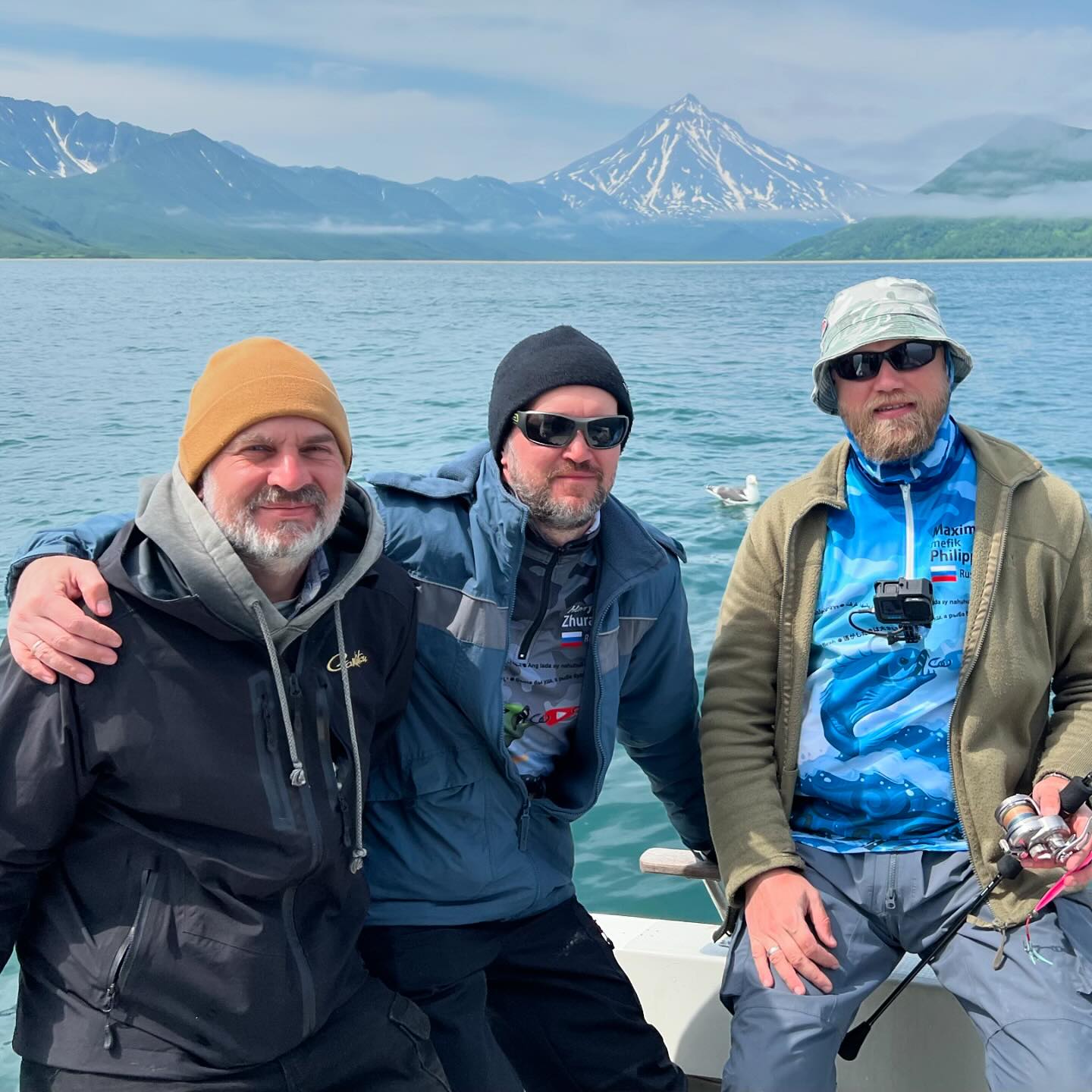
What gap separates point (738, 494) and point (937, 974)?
1290cm

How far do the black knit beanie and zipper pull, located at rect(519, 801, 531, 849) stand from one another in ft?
3.54

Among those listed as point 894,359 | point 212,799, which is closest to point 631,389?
point 894,359

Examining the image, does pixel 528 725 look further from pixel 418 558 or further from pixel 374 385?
pixel 374 385

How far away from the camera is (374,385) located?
104 feet

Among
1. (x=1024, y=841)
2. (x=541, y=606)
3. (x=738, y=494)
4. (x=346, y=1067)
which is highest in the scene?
(x=541, y=606)

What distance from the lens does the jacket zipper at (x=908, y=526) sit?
143 inches

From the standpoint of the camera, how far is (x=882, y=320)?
3.65 m

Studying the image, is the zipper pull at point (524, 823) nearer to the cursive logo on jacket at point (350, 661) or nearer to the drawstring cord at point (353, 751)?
the drawstring cord at point (353, 751)

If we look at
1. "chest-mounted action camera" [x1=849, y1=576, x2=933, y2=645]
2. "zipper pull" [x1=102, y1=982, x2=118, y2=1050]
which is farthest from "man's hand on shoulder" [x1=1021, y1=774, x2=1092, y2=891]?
"zipper pull" [x1=102, y1=982, x2=118, y2=1050]

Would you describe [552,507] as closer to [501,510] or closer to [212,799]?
[501,510]

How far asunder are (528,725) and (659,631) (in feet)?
1.71

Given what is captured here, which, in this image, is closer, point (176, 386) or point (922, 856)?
point (922, 856)

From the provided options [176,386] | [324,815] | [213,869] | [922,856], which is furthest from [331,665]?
[176,386]

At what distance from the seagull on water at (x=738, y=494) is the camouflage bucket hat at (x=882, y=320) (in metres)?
12.1
